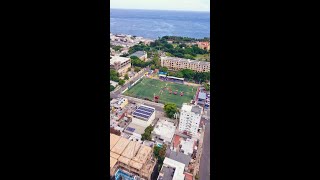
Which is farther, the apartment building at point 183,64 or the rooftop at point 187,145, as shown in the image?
the apartment building at point 183,64

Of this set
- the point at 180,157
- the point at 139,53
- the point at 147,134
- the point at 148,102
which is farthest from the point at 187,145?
the point at 139,53

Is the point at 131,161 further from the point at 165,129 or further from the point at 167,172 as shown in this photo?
the point at 165,129

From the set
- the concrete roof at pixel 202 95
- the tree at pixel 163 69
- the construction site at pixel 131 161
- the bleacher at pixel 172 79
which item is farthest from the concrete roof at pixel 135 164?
the tree at pixel 163 69

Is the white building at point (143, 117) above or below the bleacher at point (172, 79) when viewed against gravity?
below

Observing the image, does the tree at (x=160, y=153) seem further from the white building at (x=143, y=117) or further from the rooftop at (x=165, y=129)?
the white building at (x=143, y=117)
